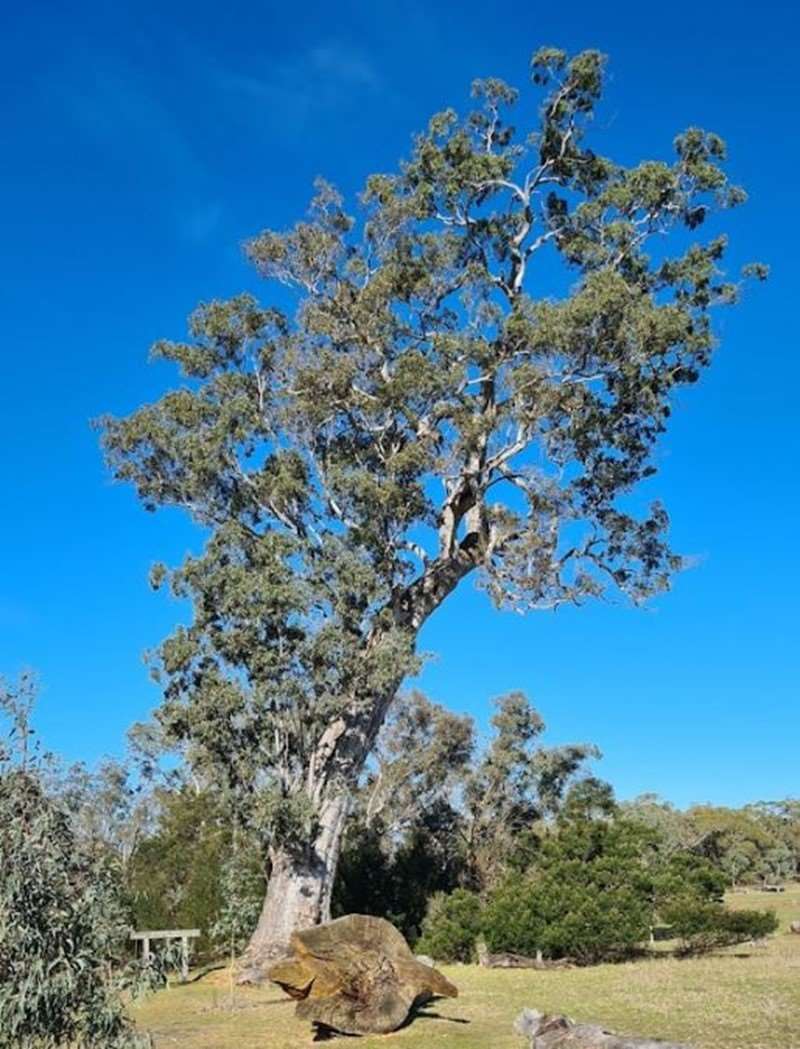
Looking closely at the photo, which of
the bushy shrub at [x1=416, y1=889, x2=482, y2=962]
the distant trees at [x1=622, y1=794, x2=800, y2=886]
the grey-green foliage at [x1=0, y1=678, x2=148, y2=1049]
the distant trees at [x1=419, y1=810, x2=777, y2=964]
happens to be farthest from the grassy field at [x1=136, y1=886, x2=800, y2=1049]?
the distant trees at [x1=622, y1=794, x2=800, y2=886]

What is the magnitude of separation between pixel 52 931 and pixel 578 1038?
4970mm

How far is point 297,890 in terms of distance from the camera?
1873cm

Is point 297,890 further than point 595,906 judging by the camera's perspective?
No

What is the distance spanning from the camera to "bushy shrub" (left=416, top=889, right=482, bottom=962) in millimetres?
21188

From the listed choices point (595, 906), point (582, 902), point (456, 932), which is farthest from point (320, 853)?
point (595, 906)

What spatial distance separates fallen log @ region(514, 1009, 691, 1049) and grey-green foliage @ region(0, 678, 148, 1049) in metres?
4.02

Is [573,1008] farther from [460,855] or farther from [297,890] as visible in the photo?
[460,855]

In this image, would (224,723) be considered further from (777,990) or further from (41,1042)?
(41,1042)

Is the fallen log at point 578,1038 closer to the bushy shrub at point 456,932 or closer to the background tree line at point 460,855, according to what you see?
the background tree line at point 460,855

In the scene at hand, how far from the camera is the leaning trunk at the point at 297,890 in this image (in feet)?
59.9

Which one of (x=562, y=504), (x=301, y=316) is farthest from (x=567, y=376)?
(x=301, y=316)

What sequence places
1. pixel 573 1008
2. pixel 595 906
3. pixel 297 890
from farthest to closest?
pixel 595 906 < pixel 297 890 < pixel 573 1008

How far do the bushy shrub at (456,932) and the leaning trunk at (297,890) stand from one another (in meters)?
3.49

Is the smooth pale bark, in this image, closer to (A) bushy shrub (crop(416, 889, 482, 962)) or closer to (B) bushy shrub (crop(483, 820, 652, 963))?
(A) bushy shrub (crop(416, 889, 482, 962))
